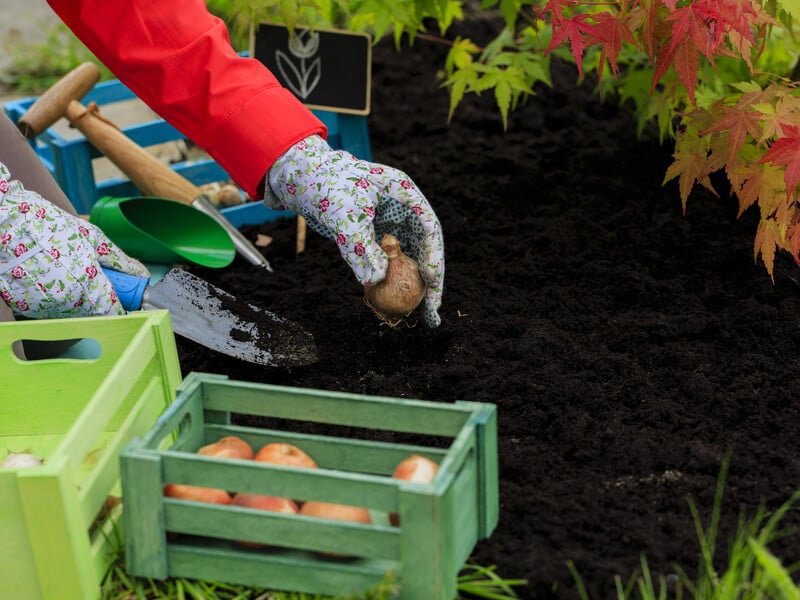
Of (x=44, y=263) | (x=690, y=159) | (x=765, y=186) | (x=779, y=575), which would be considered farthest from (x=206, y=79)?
(x=779, y=575)

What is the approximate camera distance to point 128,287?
2.26 meters

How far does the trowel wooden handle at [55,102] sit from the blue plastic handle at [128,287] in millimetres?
712

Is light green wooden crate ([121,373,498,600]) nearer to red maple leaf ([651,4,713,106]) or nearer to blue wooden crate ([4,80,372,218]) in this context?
red maple leaf ([651,4,713,106])

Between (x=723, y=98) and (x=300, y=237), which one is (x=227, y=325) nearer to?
(x=300, y=237)

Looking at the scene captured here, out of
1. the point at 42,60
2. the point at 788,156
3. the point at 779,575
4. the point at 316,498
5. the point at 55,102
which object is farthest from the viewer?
the point at 42,60

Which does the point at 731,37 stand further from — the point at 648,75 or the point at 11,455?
the point at 11,455

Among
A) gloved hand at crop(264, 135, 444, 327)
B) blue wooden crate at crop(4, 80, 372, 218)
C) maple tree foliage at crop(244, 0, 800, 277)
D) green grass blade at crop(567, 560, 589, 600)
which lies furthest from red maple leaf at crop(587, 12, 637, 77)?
blue wooden crate at crop(4, 80, 372, 218)

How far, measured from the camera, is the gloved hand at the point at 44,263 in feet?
6.72

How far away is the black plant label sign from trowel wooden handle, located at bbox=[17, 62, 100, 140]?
0.47 meters

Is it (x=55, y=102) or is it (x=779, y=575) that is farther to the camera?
(x=55, y=102)

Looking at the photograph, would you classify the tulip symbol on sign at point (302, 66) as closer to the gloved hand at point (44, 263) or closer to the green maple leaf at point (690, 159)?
the gloved hand at point (44, 263)

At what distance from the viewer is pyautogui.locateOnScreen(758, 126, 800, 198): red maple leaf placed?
1933mm

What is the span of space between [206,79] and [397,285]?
551 mm

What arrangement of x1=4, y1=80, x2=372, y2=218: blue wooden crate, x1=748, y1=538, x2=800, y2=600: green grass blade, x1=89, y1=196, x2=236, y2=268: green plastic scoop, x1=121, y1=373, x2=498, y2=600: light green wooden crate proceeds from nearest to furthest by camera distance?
x1=748, y1=538, x2=800, y2=600: green grass blade < x1=121, y1=373, x2=498, y2=600: light green wooden crate < x1=89, y1=196, x2=236, y2=268: green plastic scoop < x1=4, y1=80, x2=372, y2=218: blue wooden crate
